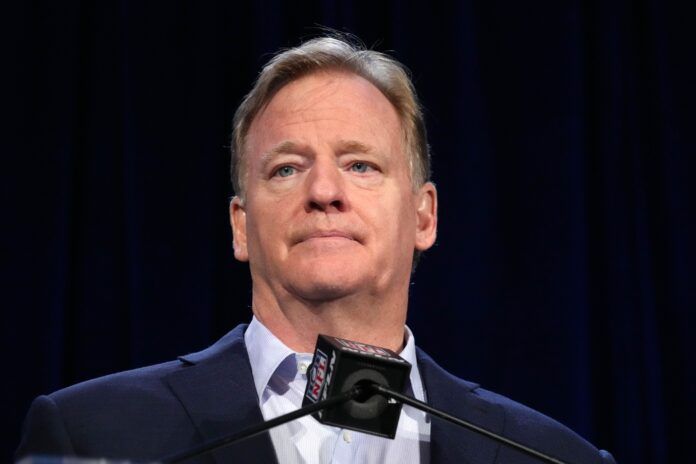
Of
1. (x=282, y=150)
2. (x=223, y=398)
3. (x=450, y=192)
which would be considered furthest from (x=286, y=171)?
(x=450, y=192)

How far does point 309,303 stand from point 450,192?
41.3 inches

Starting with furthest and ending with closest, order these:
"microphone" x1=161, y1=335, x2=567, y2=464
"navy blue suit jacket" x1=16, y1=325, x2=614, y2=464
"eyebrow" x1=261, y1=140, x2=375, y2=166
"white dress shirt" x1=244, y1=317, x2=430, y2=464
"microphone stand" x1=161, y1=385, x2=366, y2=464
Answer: "eyebrow" x1=261, y1=140, x2=375, y2=166
"white dress shirt" x1=244, y1=317, x2=430, y2=464
"navy blue suit jacket" x1=16, y1=325, x2=614, y2=464
"microphone" x1=161, y1=335, x2=567, y2=464
"microphone stand" x1=161, y1=385, x2=366, y2=464

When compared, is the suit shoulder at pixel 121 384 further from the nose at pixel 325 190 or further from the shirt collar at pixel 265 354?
the nose at pixel 325 190

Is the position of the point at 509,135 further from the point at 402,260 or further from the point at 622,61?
the point at 402,260

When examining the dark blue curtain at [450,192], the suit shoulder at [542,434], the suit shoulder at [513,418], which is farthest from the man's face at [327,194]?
the dark blue curtain at [450,192]

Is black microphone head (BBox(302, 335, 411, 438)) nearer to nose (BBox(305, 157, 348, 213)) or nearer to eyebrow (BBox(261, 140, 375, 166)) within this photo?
nose (BBox(305, 157, 348, 213))

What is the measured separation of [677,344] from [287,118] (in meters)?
1.49

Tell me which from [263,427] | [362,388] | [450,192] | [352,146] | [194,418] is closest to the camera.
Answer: [263,427]

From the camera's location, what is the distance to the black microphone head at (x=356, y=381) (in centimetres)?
157

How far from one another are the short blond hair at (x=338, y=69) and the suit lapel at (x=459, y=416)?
0.44 metres

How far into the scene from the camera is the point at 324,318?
7.46 ft

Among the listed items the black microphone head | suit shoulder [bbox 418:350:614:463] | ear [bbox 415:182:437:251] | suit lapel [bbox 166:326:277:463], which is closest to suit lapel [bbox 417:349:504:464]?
suit shoulder [bbox 418:350:614:463]

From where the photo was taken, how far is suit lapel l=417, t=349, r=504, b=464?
2189 millimetres

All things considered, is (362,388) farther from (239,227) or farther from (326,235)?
(239,227)
